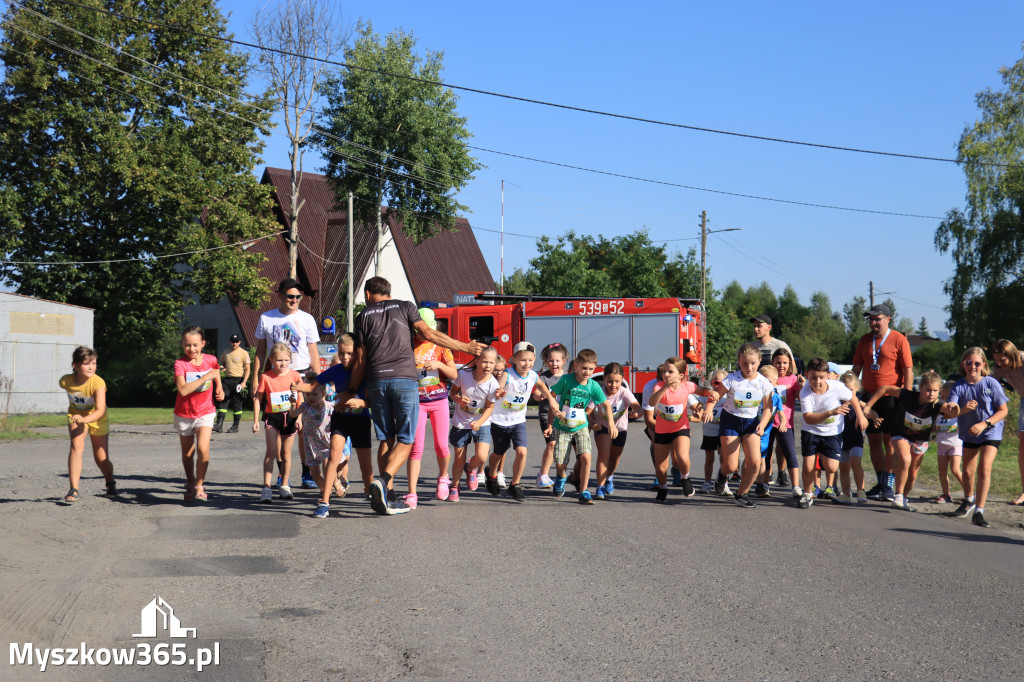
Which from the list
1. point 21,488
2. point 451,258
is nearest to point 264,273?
point 451,258

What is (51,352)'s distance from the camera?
30156 millimetres

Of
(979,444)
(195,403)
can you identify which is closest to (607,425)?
(979,444)

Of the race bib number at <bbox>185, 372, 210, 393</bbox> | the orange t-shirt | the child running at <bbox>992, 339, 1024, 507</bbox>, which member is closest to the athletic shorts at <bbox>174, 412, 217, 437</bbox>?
the race bib number at <bbox>185, 372, 210, 393</bbox>

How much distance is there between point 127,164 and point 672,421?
1105 inches

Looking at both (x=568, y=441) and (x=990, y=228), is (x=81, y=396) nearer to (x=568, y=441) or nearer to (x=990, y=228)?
(x=568, y=441)

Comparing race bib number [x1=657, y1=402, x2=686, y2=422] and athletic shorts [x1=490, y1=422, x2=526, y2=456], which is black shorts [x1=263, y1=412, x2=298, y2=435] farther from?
race bib number [x1=657, y1=402, x2=686, y2=422]

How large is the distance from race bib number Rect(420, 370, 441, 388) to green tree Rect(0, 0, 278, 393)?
88.1ft

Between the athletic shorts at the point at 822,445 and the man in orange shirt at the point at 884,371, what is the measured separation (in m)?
0.85

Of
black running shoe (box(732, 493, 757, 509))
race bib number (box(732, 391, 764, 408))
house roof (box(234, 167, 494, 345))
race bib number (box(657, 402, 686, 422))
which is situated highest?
house roof (box(234, 167, 494, 345))

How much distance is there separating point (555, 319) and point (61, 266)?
1876 cm

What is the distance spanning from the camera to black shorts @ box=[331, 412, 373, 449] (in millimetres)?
8664

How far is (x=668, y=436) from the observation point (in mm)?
10062

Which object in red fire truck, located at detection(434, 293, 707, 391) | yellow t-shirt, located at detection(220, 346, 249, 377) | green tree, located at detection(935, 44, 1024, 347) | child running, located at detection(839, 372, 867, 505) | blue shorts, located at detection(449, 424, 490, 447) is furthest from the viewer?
green tree, located at detection(935, 44, 1024, 347)

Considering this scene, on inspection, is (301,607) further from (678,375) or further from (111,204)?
(111,204)
